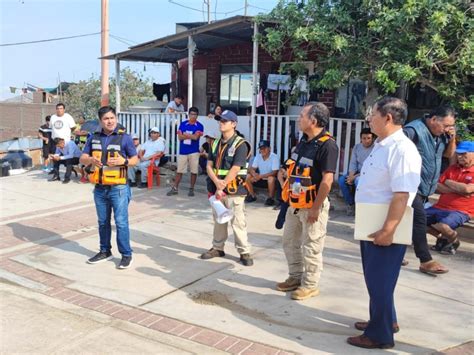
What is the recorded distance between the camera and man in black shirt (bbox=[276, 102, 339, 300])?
417cm

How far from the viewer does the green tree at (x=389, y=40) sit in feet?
18.1

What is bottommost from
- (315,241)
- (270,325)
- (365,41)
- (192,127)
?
(270,325)

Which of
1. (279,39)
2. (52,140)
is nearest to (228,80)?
(52,140)

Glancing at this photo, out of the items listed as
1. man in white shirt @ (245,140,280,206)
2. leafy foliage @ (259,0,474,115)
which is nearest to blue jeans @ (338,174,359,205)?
man in white shirt @ (245,140,280,206)

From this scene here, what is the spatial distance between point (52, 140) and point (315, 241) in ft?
32.5

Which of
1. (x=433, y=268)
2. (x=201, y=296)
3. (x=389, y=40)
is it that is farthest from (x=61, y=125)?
(x=433, y=268)

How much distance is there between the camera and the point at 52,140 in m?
12.5

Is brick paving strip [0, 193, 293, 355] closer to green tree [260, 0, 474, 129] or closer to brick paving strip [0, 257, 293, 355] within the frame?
brick paving strip [0, 257, 293, 355]

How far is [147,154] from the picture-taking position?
33.4ft

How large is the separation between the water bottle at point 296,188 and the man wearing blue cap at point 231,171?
106 centimetres

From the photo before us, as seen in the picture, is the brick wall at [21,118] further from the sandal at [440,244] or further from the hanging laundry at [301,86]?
the sandal at [440,244]

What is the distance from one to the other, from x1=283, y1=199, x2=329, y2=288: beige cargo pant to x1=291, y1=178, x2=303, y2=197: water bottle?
170mm

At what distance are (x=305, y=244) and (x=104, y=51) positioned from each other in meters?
13.1

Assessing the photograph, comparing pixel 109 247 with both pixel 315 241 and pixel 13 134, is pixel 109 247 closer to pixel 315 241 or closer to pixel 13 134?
pixel 315 241
